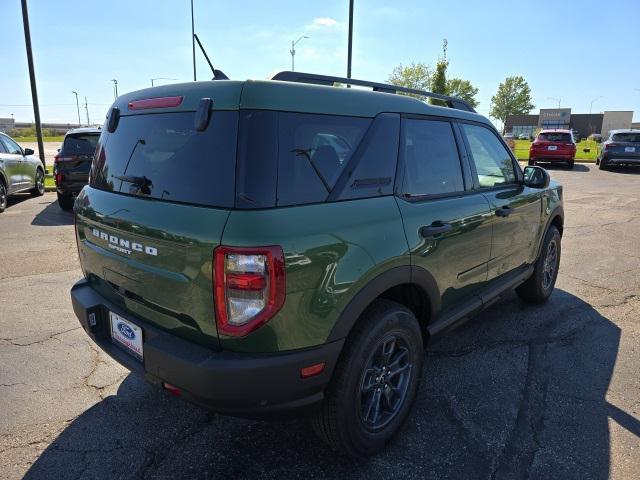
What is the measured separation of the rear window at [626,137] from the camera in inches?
678

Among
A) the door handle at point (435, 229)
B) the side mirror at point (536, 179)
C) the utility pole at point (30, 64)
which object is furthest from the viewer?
the utility pole at point (30, 64)

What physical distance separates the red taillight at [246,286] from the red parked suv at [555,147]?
64.5ft

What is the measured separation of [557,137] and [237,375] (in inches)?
796

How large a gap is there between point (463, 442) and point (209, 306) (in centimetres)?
167

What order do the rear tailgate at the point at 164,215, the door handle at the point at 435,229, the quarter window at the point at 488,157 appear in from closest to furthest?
the rear tailgate at the point at 164,215, the door handle at the point at 435,229, the quarter window at the point at 488,157

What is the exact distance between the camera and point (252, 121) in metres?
1.90

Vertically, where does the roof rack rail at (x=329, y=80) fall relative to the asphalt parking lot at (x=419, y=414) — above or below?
above

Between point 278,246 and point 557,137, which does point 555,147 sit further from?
point 278,246

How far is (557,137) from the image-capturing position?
18.7 metres

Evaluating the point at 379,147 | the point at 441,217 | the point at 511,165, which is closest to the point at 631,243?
the point at 511,165

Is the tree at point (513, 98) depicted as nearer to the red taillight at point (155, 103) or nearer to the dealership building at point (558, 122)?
the dealership building at point (558, 122)

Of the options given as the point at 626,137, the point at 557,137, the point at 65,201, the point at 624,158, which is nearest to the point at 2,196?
the point at 65,201

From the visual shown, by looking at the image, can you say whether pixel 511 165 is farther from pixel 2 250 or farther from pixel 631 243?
pixel 2 250

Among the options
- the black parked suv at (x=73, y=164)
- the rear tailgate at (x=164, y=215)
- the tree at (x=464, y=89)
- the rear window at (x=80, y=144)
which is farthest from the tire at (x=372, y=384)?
the tree at (x=464, y=89)
